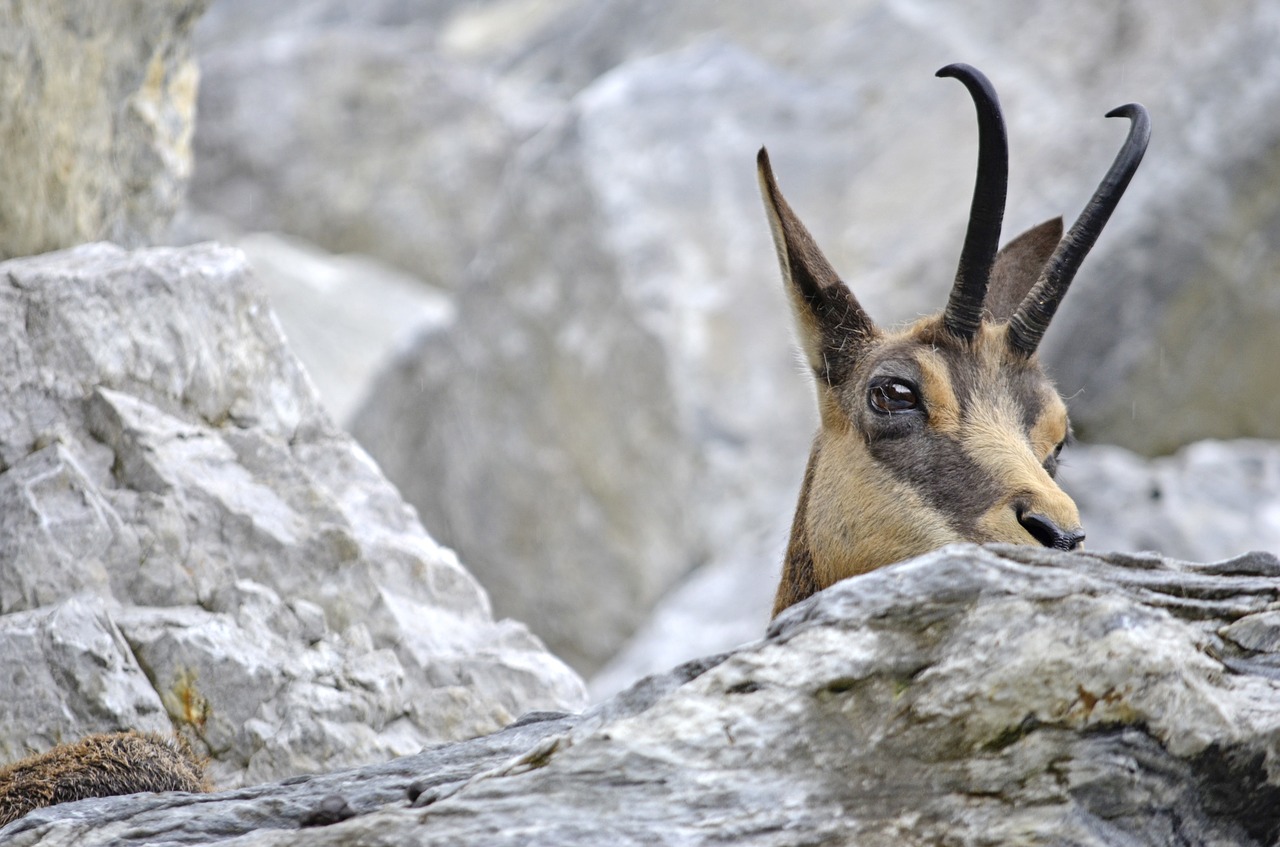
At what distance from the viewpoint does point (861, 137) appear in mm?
21344

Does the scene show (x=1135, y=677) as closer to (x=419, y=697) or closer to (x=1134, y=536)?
(x=419, y=697)

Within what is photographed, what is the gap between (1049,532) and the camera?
647 cm

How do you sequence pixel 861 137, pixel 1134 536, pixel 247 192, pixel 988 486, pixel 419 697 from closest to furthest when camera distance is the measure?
pixel 988 486, pixel 419 697, pixel 1134 536, pixel 861 137, pixel 247 192

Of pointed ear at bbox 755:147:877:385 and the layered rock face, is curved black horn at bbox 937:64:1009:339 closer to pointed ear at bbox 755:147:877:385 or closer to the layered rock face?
pointed ear at bbox 755:147:877:385

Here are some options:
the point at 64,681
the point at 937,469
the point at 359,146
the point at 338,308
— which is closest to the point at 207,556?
the point at 64,681

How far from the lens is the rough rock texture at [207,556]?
719cm

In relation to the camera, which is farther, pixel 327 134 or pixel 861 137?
pixel 327 134

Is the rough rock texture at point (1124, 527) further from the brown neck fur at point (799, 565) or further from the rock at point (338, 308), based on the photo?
the rock at point (338, 308)

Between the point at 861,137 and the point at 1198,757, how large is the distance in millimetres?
17511

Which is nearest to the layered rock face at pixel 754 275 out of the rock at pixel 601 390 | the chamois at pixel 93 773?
the rock at pixel 601 390

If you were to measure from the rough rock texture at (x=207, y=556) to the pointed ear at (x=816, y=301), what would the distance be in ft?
7.76

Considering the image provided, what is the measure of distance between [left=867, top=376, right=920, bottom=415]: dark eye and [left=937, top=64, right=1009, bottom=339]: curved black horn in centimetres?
47

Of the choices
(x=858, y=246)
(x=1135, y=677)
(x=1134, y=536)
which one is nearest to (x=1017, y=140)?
(x=858, y=246)

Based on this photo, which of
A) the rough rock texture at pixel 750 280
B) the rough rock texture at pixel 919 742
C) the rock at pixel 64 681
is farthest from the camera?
the rough rock texture at pixel 750 280
